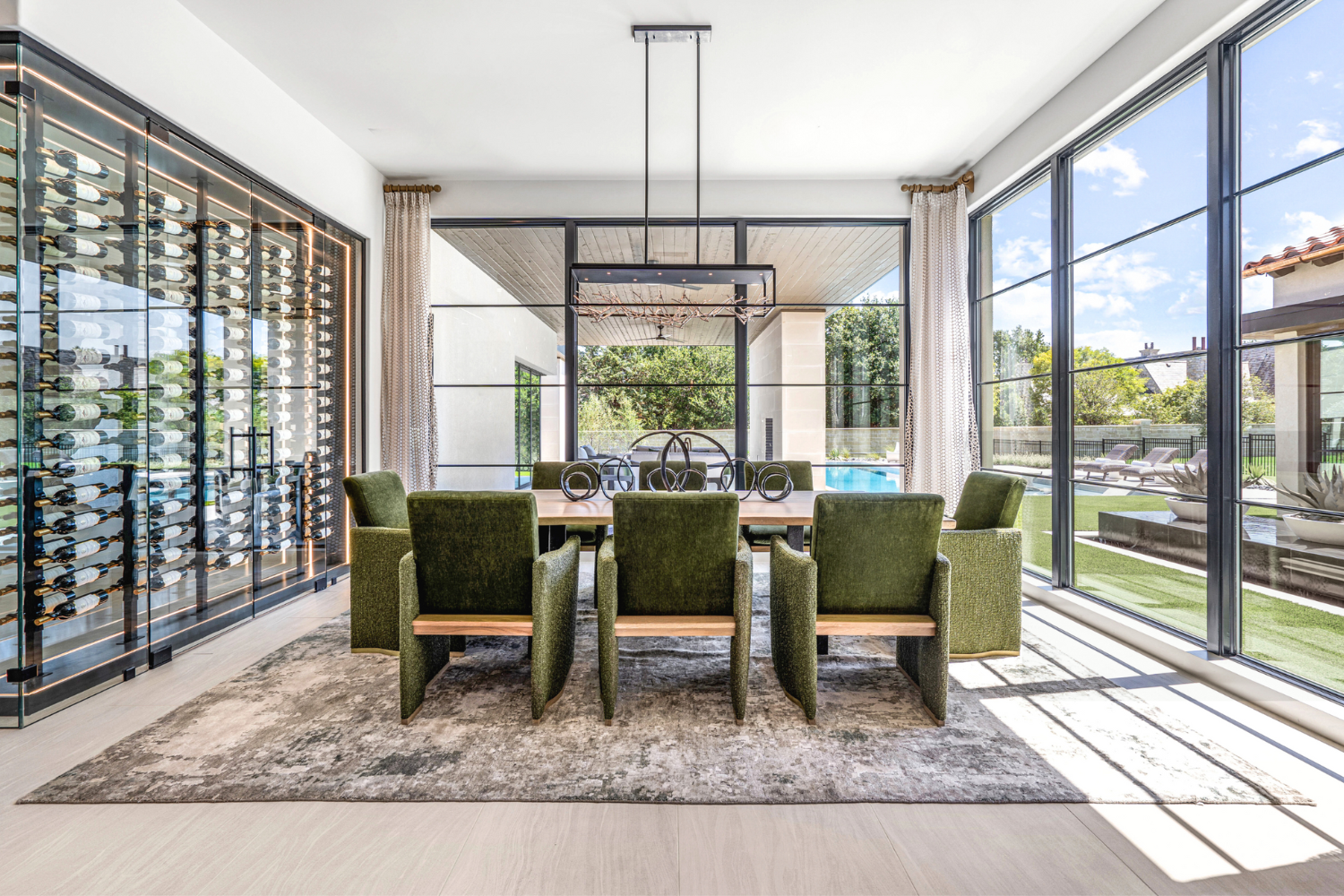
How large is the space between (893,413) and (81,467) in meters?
4.99

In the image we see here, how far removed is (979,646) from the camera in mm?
2715

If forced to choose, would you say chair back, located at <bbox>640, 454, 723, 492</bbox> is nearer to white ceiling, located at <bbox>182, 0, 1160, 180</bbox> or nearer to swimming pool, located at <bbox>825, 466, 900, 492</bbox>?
swimming pool, located at <bbox>825, 466, 900, 492</bbox>

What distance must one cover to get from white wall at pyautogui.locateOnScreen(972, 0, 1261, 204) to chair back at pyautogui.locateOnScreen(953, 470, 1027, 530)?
6.85 ft

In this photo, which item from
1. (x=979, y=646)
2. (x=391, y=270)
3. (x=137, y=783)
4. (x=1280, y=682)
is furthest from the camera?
(x=391, y=270)

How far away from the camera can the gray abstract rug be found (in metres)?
1.86

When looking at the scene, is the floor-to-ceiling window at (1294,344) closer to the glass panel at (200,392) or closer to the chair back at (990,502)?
the chair back at (990,502)

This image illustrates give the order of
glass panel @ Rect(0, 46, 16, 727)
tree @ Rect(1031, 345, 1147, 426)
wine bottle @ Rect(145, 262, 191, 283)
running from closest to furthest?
glass panel @ Rect(0, 46, 16, 727) → wine bottle @ Rect(145, 262, 191, 283) → tree @ Rect(1031, 345, 1147, 426)

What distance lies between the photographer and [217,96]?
3273 millimetres

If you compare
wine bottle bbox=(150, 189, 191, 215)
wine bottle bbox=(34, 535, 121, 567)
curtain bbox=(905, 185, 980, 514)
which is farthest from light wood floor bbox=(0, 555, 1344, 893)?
curtain bbox=(905, 185, 980, 514)

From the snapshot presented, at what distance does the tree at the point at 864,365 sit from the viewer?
17.2 ft

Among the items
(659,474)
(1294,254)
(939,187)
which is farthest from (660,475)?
(939,187)

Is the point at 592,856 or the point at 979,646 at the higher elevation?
the point at 979,646

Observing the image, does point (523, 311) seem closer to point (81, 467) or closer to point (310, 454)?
point (310, 454)

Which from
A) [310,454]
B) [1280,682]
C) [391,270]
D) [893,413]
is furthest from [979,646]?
[391,270]
